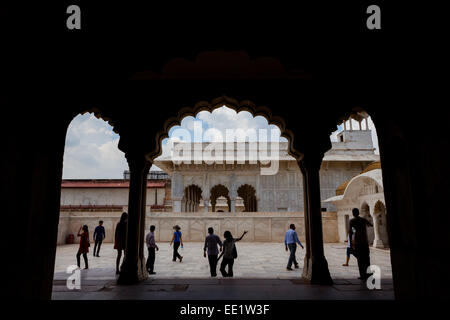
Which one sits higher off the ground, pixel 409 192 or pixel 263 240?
pixel 409 192

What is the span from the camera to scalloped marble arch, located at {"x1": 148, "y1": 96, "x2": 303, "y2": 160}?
591cm

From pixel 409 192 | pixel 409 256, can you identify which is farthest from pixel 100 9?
pixel 409 256

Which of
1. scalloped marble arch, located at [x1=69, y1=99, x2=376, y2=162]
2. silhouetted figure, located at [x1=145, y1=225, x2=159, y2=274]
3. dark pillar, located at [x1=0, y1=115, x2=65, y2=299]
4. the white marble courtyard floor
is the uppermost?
scalloped marble arch, located at [x1=69, y1=99, x2=376, y2=162]

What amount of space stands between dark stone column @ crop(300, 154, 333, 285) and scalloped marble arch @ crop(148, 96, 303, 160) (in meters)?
0.35

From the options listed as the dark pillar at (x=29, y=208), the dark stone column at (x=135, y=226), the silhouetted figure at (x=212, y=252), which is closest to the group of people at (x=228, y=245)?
the silhouetted figure at (x=212, y=252)

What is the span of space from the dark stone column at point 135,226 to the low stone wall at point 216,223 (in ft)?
33.8

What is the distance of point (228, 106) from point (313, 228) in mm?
3141

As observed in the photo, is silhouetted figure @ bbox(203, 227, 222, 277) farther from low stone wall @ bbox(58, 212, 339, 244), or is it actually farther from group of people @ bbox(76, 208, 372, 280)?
low stone wall @ bbox(58, 212, 339, 244)

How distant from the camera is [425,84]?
107 inches

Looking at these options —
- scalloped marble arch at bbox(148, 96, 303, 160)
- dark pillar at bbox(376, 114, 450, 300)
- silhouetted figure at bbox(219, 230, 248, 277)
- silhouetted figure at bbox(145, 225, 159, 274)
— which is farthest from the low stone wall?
dark pillar at bbox(376, 114, 450, 300)

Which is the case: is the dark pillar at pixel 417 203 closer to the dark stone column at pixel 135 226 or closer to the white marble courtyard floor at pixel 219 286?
the white marble courtyard floor at pixel 219 286

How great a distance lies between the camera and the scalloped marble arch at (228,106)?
233 inches
